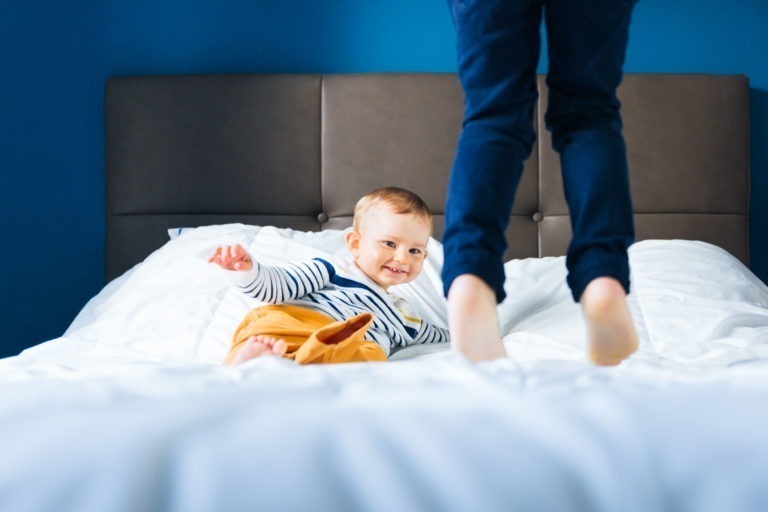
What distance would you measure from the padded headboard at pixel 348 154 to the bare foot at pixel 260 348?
4.08ft

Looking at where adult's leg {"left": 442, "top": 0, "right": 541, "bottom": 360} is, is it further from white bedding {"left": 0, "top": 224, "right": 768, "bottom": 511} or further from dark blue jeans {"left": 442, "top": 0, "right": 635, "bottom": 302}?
white bedding {"left": 0, "top": 224, "right": 768, "bottom": 511}

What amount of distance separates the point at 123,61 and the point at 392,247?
1.51m

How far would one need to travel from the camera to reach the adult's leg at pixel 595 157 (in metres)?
0.86

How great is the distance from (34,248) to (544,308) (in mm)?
1743

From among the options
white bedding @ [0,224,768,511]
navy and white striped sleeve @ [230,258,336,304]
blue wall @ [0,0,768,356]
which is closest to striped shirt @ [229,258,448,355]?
navy and white striped sleeve @ [230,258,336,304]

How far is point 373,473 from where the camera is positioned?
47 centimetres

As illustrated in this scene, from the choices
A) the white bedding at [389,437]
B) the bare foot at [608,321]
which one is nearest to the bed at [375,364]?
the white bedding at [389,437]

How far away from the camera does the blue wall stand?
2.56m

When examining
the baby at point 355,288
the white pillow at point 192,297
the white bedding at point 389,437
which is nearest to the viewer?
the white bedding at point 389,437

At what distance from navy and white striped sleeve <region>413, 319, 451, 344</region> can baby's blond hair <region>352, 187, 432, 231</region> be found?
0.21 m

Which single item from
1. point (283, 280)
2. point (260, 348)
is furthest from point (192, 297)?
point (260, 348)

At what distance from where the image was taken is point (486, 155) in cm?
92

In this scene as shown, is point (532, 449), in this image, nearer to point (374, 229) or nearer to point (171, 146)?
point (374, 229)

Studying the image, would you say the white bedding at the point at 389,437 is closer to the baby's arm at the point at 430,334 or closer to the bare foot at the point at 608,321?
the bare foot at the point at 608,321
